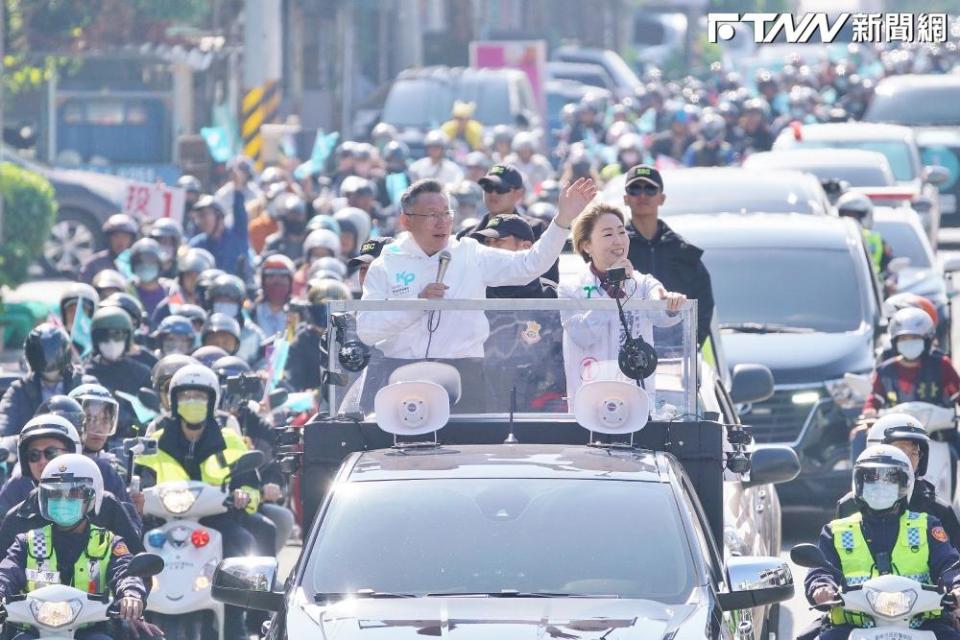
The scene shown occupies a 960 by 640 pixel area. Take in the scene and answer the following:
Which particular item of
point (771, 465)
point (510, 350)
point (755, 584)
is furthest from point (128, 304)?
point (755, 584)

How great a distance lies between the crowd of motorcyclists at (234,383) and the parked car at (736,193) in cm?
97

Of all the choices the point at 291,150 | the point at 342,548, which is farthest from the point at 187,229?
the point at 342,548

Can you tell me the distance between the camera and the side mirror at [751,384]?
39.9 feet

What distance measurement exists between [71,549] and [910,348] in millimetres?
5717

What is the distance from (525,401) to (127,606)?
1675 millimetres

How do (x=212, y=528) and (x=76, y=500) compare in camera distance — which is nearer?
(x=76, y=500)

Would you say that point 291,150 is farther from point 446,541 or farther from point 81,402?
point 446,541

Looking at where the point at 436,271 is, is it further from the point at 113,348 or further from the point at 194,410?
the point at 113,348

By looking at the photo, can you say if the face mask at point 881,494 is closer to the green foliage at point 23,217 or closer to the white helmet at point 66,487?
the white helmet at point 66,487

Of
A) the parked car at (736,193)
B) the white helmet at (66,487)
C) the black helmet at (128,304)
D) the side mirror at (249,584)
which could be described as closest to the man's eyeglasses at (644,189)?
the black helmet at (128,304)

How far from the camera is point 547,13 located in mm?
73250

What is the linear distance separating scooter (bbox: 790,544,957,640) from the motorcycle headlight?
559cm

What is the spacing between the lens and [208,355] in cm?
1337

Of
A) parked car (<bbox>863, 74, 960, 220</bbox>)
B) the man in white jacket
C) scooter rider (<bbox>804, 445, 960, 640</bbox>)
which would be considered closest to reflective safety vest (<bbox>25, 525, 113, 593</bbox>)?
the man in white jacket
